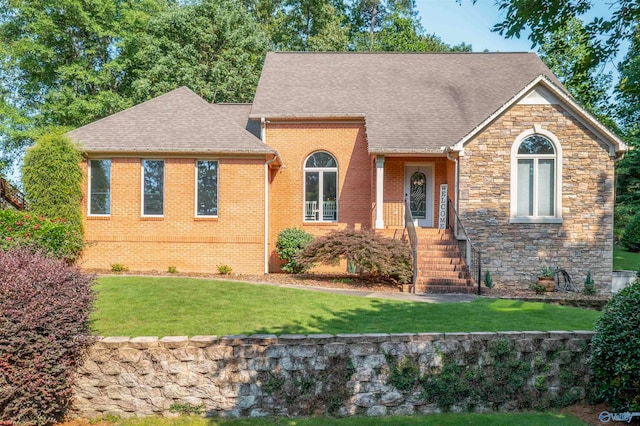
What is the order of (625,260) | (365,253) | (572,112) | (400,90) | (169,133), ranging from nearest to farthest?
1. (365,253)
2. (572,112)
3. (169,133)
4. (400,90)
5. (625,260)

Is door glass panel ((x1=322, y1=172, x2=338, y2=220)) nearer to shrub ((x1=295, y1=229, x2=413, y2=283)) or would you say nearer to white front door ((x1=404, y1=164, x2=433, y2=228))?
white front door ((x1=404, y1=164, x2=433, y2=228))

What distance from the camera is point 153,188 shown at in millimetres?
14789

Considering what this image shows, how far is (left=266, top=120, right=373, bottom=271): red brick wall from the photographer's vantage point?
1703cm

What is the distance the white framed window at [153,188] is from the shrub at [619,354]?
1272 centimetres

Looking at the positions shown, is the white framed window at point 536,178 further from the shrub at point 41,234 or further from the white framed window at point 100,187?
the white framed window at point 100,187

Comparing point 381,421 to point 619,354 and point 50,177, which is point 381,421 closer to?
point 619,354

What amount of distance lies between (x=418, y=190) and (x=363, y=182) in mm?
2114

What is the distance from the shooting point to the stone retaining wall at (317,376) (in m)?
6.04

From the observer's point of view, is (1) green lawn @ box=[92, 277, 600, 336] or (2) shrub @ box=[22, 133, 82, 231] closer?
(1) green lawn @ box=[92, 277, 600, 336]

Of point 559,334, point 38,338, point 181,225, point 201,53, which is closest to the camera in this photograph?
point 38,338

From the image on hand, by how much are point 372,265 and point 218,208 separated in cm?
559

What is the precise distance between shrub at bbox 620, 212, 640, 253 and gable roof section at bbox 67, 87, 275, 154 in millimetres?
18918

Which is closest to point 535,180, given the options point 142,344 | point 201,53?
point 142,344

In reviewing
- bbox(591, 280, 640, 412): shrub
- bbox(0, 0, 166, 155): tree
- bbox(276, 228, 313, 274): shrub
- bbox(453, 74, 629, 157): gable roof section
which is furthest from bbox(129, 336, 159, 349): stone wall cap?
bbox(0, 0, 166, 155): tree
